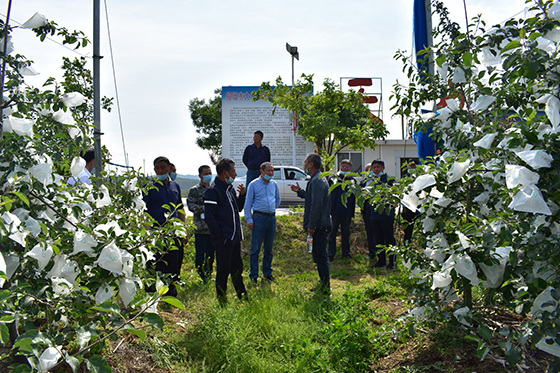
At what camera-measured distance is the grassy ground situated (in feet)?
11.7

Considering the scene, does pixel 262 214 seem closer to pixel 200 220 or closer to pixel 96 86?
pixel 200 220

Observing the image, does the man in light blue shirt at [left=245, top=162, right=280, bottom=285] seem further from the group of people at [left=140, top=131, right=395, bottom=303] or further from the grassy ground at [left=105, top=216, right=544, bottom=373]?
the grassy ground at [left=105, top=216, right=544, bottom=373]

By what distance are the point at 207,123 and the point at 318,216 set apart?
31.1 metres

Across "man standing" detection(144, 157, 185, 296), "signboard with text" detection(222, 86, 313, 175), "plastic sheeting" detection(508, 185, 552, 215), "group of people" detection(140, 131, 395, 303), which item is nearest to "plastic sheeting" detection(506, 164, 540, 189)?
"plastic sheeting" detection(508, 185, 552, 215)

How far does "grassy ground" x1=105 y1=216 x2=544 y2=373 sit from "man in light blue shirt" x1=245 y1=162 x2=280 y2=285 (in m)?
1.29

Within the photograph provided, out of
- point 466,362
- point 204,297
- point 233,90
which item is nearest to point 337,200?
point 204,297

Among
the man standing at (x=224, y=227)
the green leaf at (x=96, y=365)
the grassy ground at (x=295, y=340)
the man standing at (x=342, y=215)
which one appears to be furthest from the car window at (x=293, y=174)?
the green leaf at (x=96, y=365)

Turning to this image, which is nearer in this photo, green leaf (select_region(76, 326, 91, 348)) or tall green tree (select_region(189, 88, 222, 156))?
green leaf (select_region(76, 326, 91, 348))

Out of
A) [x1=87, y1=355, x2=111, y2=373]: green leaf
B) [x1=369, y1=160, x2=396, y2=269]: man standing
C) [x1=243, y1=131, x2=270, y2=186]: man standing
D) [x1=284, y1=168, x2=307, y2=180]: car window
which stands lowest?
[x1=369, y1=160, x2=396, y2=269]: man standing

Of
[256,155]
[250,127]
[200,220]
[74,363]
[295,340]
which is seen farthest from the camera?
[250,127]

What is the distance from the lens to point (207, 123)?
117ft

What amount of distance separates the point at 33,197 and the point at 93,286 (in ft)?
1.93

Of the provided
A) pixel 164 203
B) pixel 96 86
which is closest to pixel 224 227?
pixel 164 203

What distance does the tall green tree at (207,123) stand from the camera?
35.3 metres
